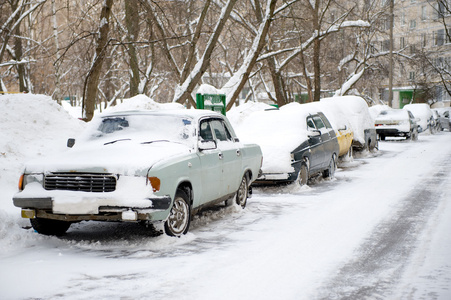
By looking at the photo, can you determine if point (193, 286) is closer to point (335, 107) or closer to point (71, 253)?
point (71, 253)

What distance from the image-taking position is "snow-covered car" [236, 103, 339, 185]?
36.9 ft

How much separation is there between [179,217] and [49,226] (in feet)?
5.21

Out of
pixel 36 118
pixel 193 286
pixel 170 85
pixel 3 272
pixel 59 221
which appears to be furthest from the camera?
pixel 170 85

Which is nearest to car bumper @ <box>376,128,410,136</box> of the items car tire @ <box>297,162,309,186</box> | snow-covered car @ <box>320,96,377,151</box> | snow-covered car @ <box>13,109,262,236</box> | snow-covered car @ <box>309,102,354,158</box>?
snow-covered car @ <box>320,96,377,151</box>

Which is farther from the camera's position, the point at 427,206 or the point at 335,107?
the point at 335,107

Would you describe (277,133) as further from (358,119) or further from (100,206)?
(358,119)

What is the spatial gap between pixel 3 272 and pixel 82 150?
84.5 inches

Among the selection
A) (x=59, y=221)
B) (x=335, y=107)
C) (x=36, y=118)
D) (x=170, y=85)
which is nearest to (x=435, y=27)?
(x=170, y=85)

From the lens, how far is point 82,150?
7312mm

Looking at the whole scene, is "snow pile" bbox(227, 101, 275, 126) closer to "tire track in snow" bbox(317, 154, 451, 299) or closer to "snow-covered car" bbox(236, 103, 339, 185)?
"snow-covered car" bbox(236, 103, 339, 185)

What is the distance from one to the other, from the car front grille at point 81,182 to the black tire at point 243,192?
10.3 ft

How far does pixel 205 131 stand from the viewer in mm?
8336

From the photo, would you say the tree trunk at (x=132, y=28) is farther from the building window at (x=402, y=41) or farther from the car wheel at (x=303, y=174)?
the building window at (x=402, y=41)

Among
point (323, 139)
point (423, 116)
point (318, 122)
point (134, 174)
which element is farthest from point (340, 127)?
point (423, 116)
